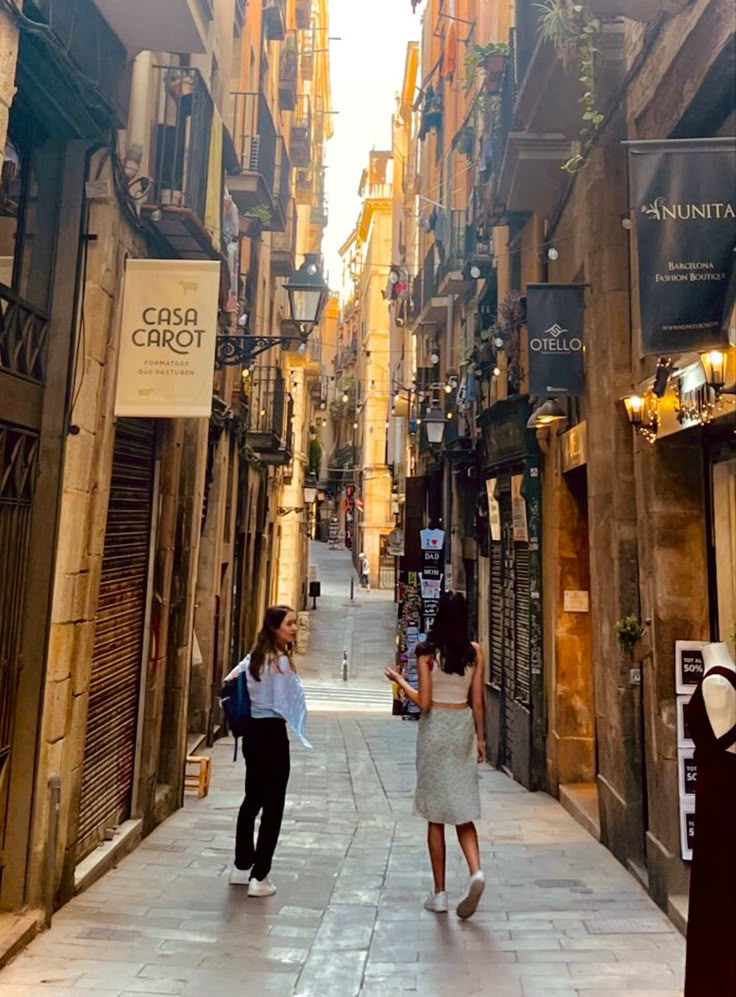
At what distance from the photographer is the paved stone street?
400cm

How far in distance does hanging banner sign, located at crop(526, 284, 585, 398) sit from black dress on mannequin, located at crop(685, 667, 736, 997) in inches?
202

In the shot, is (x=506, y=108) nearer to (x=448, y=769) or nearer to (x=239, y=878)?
(x=448, y=769)

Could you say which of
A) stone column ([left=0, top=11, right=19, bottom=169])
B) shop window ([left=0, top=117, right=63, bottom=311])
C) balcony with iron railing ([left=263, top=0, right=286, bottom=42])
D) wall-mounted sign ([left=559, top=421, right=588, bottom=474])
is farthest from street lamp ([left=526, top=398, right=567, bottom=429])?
balcony with iron railing ([left=263, top=0, right=286, bottom=42])

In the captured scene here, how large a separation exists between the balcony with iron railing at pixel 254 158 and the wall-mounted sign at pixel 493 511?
6143 millimetres

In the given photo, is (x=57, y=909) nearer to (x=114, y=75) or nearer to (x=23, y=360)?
(x=23, y=360)

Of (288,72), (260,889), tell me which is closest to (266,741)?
(260,889)

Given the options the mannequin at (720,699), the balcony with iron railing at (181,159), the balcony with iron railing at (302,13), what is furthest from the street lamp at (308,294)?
the balcony with iron railing at (302,13)

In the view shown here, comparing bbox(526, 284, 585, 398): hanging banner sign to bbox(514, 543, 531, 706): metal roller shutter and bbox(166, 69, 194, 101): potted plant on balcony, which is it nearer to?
bbox(514, 543, 531, 706): metal roller shutter

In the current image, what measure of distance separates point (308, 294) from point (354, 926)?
7040 millimetres

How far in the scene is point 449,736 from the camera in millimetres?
5086

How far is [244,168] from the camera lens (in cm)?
1295

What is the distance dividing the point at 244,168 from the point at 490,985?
12292mm

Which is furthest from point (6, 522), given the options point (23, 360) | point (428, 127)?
point (428, 127)

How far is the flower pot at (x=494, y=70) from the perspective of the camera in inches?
475
